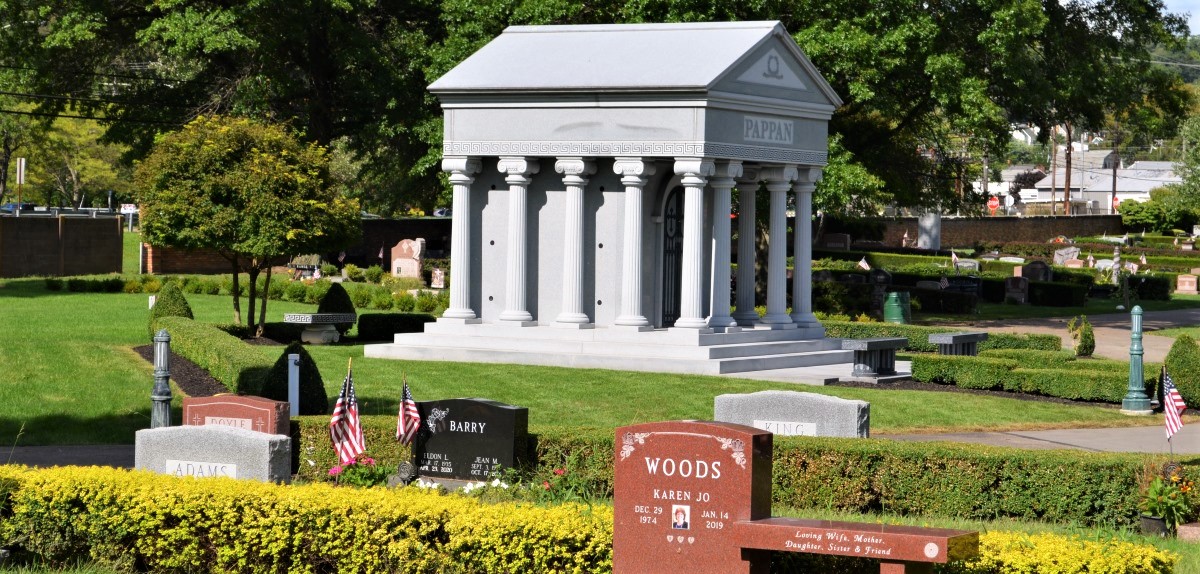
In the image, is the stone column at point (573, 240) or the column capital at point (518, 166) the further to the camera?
the column capital at point (518, 166)

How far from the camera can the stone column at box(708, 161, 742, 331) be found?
28406 mm

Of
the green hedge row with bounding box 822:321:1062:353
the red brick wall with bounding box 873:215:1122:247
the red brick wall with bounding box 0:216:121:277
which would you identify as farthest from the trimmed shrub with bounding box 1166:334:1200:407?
the red brick wall with bounding box 873:215:1122:247

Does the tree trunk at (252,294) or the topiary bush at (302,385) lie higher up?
the tree trunk at (252,294)

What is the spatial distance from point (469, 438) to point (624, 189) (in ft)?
43.2

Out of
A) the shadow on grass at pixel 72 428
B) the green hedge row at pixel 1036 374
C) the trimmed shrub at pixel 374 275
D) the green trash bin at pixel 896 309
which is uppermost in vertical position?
the trimmed shrub at pixel 374 275

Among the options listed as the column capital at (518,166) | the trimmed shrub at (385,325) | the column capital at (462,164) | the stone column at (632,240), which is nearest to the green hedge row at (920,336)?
the stone column at (632,240)

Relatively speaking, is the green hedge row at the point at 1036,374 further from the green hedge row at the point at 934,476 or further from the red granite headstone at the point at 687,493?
the red granite headstone at the point at 687,493

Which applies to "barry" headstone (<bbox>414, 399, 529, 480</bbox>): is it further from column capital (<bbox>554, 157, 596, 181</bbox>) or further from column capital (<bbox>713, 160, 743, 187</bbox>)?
column capital (<bbox>713, 160, 743, 187</bbox>)

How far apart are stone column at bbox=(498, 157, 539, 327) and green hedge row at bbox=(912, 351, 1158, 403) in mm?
7685

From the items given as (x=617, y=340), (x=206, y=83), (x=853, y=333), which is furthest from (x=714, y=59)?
(x=206, y=83)

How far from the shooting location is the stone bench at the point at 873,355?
2762 centimetres

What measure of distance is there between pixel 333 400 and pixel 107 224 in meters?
34.6

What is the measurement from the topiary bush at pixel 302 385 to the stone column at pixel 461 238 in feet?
33.1

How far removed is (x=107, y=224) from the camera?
54031mm
